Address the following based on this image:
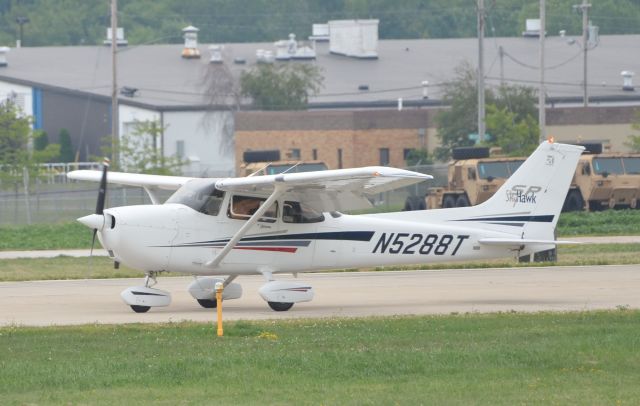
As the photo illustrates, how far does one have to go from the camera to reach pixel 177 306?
20.9 metres

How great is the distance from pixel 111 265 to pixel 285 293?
981 centimetres

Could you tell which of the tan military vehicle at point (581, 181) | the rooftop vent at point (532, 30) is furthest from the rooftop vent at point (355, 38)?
the tan military vehicle at point (581, 181)

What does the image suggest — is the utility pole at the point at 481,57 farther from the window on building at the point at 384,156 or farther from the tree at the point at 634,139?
the window on building at the point at 384,156

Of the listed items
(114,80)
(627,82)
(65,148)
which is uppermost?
(627,82)

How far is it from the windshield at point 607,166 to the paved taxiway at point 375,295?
63.2 ft

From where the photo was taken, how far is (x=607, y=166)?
45.5 meters

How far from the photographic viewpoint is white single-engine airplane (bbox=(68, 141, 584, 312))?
1922 cm

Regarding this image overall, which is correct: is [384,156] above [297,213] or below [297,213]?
below

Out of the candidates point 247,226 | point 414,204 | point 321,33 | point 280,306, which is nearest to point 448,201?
point 414,204

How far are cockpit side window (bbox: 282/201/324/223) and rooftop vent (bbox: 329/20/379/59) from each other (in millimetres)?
59706

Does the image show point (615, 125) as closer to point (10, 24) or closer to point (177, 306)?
point (177, 306)

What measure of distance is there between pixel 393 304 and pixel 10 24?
109m

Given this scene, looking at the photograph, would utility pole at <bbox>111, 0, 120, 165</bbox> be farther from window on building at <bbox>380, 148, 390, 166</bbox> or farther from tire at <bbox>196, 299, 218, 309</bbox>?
tire at <bbox>196, 299, 218, 309</bbox>

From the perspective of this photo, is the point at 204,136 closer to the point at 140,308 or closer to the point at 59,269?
the point at 59,269
